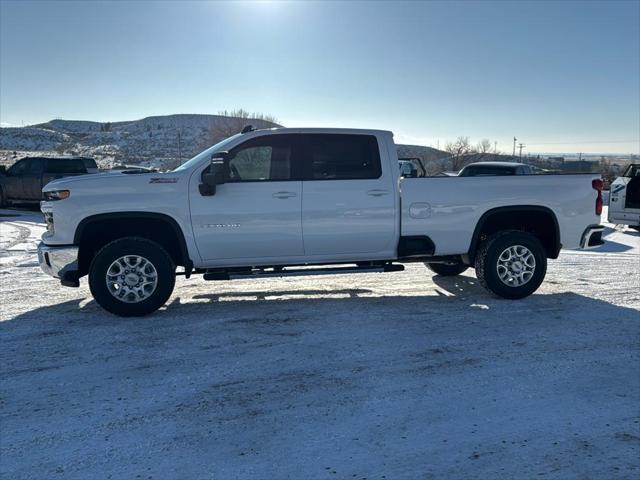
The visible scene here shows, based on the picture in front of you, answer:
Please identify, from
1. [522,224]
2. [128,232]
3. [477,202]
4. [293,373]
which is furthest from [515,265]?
[128,232]

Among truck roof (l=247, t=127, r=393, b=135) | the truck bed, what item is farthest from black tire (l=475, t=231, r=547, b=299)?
truck roof (l=247, t=127, r=393, b=135)

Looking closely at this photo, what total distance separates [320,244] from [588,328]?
3007 mm

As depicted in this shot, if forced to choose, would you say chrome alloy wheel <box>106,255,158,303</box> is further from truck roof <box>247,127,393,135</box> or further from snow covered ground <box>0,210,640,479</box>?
truck roof <box>247,127,393,135</box>

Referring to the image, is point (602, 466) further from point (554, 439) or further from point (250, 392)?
point (250, 392)

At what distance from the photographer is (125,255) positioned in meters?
5.48

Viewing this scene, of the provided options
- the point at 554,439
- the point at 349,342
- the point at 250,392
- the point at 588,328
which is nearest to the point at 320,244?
the point at 349,342

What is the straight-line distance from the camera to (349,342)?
4777 millimetres

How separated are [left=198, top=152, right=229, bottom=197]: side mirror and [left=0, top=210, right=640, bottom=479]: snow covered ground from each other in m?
1.40

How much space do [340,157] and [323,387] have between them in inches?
121

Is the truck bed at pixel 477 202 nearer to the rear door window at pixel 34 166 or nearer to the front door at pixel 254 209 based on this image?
the front door at pixel 254 209

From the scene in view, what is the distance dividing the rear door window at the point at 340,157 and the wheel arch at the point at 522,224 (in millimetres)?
1539

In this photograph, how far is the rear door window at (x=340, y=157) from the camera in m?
5.97

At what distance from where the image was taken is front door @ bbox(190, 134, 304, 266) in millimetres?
5695

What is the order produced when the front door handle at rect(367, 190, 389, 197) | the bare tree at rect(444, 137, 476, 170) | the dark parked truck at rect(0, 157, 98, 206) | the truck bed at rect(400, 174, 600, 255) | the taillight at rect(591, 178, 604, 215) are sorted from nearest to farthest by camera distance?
the front door handle at rect(367, 190, 389, 197) → the truck bed at rect(400, 174, 600, 255) → the taillight at rect(591, 178, 604, 215) → the dark parked truck at rect(0, 157, 98, 206) → the bare tree at rect(444, 137, 476, 170)
